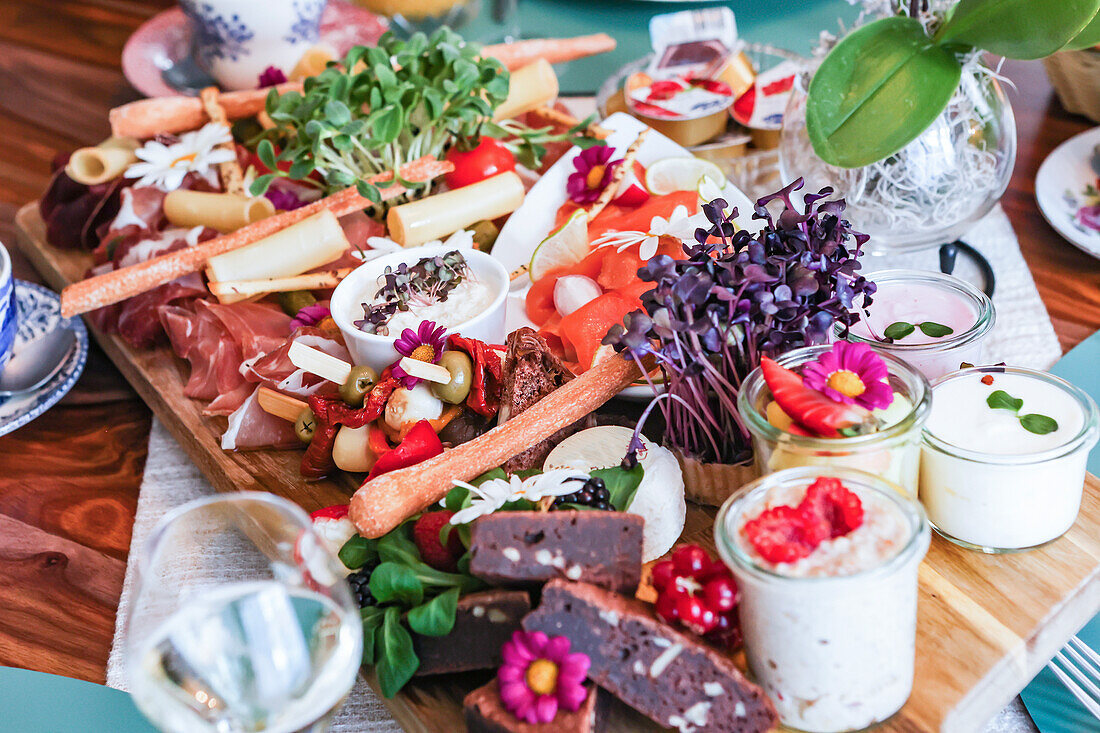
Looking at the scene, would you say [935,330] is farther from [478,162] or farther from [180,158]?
[180,158]

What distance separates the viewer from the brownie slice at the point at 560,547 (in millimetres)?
979

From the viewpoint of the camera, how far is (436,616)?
1.00 meters

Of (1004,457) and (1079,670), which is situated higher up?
(1004,457)

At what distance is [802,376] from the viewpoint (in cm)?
108

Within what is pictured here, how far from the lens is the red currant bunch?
37.3 inches

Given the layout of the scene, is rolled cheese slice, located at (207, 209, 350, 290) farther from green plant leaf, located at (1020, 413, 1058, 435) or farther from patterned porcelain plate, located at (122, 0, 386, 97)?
green plant leaf, located at (1020, 413, 1058, 435)

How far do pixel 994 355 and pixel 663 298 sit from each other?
770 millimetres

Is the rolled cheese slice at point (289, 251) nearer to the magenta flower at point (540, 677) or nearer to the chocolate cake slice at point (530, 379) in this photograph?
the chocolate cake slice at point (530, 379)

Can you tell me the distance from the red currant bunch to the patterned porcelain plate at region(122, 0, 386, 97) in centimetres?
193

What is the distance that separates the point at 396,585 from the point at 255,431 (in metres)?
0.51

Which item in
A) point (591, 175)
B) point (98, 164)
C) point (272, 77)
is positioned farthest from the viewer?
point (272, 77)

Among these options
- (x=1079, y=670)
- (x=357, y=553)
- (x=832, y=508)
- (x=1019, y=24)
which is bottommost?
(x=1079, y=670)

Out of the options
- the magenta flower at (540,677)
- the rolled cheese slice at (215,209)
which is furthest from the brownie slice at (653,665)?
the rolled cheese slice at (215,209)

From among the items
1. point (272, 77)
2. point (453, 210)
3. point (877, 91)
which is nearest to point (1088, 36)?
point (877, 91)
